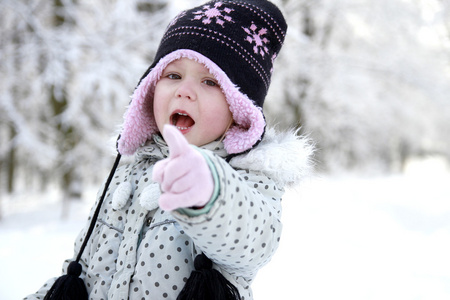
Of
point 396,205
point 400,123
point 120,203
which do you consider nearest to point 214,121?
point 120,203

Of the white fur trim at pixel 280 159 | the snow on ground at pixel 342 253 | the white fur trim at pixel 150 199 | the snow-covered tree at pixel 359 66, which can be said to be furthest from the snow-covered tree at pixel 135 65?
the white fur trim at pixel 150 199

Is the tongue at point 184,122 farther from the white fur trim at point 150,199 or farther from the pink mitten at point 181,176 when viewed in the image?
the pink mitten at point 181,176

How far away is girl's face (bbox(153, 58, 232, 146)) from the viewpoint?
56.0 inches

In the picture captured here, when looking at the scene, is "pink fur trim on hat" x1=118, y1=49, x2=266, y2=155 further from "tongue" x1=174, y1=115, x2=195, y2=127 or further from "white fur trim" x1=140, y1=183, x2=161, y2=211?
"white fur trim" x1=140, y1=183, x2=161, y2=211

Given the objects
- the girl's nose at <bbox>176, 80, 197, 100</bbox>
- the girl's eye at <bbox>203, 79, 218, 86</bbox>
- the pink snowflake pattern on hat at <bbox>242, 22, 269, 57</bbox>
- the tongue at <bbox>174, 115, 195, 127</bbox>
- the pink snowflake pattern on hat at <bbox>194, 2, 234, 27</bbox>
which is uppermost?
the pink snowflake pattern on hat at <bbox>194, 2, 234, 27</bbox>

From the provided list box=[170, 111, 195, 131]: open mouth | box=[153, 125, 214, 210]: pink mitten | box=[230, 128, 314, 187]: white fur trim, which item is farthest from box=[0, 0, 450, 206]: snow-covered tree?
box=[153, 125, 214, 210]: pink mitten

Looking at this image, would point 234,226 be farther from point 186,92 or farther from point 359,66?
point 359,66

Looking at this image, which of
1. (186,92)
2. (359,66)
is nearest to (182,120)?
(186,92)

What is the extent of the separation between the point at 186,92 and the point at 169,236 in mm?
493

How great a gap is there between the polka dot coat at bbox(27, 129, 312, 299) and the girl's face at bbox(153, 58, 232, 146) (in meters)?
0.14

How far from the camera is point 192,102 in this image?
1419 millimetres

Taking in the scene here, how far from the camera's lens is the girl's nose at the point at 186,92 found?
1398 mm

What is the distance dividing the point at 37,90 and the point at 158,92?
7115 millimetres

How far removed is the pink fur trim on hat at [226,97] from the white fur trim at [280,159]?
0.04 meters
